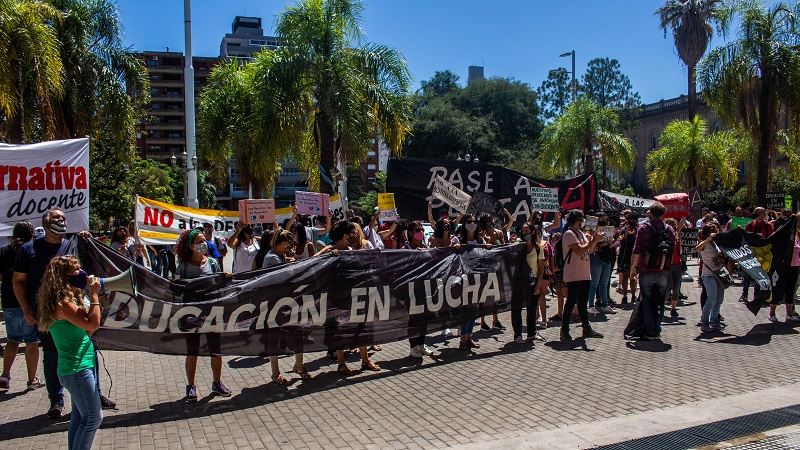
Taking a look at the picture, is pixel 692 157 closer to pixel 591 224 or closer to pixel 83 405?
pixel 591 224

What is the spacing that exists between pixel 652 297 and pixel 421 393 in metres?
4.07

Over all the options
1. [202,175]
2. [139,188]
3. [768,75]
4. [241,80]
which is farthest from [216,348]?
[202,175]

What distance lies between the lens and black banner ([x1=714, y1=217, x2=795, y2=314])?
10.3 m

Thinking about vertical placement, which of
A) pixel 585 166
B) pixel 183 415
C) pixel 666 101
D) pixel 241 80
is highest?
pixel 666 101

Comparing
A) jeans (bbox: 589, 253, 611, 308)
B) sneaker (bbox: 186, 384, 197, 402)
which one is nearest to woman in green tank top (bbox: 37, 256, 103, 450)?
sneaker (bbox: 186, 384, 197, 402)

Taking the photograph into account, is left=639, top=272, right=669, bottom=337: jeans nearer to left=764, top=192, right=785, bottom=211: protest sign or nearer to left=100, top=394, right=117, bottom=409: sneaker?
left=100, top=394, right=117, bottom=409: sneaker

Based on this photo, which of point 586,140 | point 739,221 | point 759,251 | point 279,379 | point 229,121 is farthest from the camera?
point 586,140

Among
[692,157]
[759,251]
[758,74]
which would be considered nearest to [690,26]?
[692,157]

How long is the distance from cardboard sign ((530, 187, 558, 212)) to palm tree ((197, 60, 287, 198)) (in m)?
11.7

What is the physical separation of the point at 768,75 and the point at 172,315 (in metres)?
18.8

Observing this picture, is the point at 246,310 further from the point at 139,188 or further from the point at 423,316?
the point at 139,188

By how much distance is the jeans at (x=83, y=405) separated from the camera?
4.55 metres

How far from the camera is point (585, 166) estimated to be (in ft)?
109

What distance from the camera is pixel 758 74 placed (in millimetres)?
19391
